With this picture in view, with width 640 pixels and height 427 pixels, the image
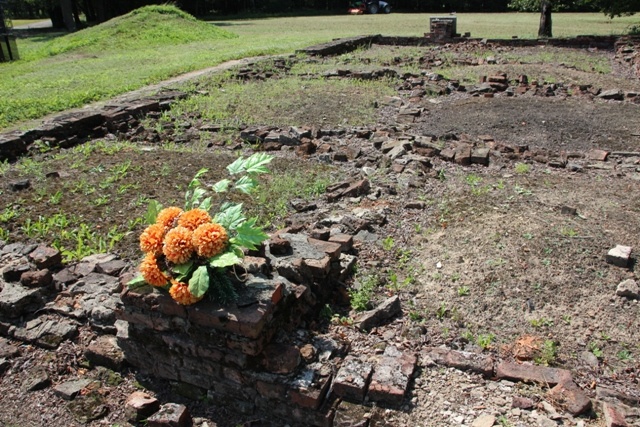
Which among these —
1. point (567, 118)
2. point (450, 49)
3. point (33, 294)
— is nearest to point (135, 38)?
point (450, 49)

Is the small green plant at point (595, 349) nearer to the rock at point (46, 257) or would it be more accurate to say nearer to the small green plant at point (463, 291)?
the small green plant at point (463, 291)

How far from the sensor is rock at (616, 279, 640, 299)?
394 cm

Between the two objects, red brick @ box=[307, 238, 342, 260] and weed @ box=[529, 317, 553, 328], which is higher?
red brick @ box=[307, 238, 342, 260]

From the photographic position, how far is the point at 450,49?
18.4 meters

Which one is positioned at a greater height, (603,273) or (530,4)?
(530,4)

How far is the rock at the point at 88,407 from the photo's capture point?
10.9ft

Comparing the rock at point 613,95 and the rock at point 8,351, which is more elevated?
the rock at point 613,95

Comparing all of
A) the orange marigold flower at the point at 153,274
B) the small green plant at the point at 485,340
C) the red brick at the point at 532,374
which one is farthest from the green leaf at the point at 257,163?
the red brick at the point at 532,374

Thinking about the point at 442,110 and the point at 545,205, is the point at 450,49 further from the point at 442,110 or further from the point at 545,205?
the point at 545,205

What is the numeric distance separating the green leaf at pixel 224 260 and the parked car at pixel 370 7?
38.1 meters

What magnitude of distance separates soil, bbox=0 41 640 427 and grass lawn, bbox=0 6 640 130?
5.14 metres

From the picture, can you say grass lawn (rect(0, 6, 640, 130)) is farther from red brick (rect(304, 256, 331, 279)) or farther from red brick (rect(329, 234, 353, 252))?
red brick (rect(304, 256, 331, 279))

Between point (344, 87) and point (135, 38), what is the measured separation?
13.4 metres

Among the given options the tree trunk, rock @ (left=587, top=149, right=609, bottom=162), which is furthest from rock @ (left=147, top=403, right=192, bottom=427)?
the tree trunk
